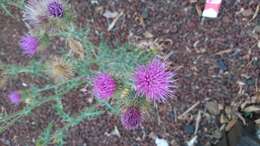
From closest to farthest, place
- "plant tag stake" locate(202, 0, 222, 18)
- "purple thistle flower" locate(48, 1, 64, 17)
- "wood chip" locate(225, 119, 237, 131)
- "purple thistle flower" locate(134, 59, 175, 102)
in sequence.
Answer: "purple thistle flower" locate(134, 59, 175, 102)
"purple thistle flower" locate(48, 1, 64, 17)
"plant tag stake" locate(202, 0, 222, 18)
"wood chip" locate(225, 119, 237, 131)

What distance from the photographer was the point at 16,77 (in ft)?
6.07

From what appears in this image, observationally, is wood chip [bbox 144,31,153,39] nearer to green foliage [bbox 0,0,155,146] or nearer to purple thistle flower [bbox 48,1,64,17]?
green foliage [bbox 0,0,155,146]

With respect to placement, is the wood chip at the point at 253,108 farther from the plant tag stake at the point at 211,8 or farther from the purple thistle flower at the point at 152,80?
the purple thistle flower at the point at 152,80

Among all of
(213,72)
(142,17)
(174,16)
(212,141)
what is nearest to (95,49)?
(142,17)

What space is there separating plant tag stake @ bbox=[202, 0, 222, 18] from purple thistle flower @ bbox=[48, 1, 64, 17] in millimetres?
548

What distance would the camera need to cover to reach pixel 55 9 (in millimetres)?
1323

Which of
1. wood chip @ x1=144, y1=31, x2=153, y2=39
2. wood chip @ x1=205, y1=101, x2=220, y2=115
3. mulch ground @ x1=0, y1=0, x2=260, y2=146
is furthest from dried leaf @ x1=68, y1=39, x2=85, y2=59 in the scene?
wood chip @ x1=205, y1=101, x2=220, y2=115

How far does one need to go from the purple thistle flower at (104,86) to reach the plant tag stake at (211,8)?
0.52 meters

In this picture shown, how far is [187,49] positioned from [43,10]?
0.59 m

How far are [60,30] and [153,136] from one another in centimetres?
61

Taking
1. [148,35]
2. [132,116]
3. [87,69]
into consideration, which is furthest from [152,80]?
[148,35]

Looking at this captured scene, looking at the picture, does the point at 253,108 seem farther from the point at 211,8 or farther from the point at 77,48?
the point at 77,48

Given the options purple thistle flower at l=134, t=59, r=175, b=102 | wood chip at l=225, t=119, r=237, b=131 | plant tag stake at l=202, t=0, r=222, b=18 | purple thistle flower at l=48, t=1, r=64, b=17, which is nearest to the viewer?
purple thistle flower at l=134, t=59, r=175, b=102

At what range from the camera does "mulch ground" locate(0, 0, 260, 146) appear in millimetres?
1649
